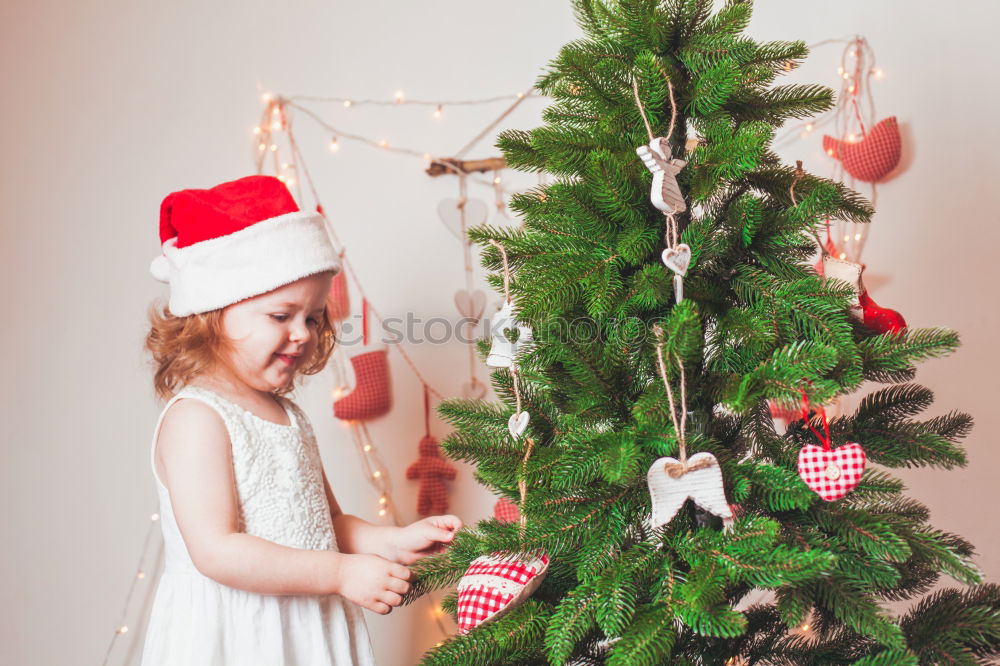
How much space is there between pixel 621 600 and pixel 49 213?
5.34ft

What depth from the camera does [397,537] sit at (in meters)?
1.00

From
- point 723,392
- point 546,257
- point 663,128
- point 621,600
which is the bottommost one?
point 621,600

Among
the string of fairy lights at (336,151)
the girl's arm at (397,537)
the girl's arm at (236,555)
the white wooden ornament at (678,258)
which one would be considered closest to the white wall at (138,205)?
the string of fairy lights at (336,151)

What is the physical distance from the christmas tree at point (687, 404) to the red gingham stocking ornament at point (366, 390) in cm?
83

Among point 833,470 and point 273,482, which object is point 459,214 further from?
point 833,470

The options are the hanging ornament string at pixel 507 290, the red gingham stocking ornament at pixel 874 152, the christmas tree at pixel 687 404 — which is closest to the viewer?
the christmas tree at pixel 687 404

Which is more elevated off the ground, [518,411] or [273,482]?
[518,411]

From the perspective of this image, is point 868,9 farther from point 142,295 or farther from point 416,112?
point 142,295

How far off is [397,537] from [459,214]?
2.65 feet

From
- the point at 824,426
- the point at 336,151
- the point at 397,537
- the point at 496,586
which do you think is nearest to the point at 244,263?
the point at 397,537

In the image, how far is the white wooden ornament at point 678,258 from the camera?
0.68 meters

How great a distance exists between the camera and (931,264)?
1.43 meters

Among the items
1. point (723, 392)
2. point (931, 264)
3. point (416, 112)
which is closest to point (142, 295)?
point (416, 112)

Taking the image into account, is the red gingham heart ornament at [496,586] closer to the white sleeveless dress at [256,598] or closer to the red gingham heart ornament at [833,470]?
the red gingham heart ornament at [833,470]
